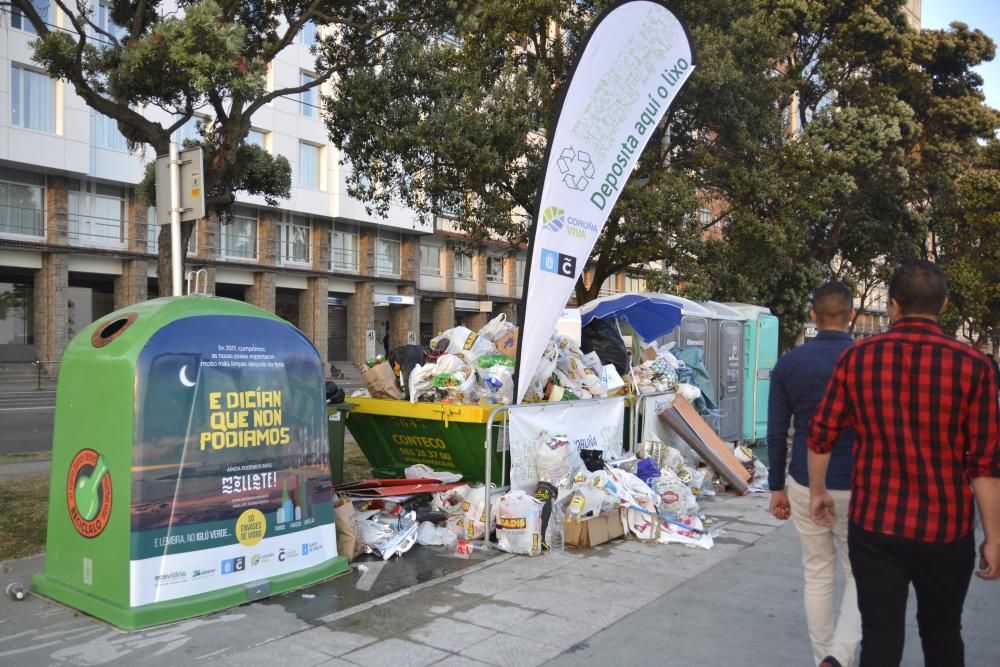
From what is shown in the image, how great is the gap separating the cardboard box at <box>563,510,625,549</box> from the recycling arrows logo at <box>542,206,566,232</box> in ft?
8.23

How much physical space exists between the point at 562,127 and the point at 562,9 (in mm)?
7772

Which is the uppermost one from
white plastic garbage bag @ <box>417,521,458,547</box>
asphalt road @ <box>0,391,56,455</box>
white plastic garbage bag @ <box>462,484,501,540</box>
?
white plastic garbage bag @ <box>462,484,501,540</box>

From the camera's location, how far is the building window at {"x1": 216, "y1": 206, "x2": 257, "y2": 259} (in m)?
32.0

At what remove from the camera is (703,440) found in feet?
30.6

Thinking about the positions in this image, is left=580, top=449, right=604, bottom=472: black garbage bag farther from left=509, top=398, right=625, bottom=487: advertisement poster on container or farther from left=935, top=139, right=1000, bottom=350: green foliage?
left=935, top=139, right=1000, bottom=350: green foliage

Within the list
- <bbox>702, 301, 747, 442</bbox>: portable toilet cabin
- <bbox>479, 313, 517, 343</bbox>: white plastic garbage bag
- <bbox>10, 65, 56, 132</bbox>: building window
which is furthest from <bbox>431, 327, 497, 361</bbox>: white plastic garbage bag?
<bbox>10, 65, 56, 132</bbox>: building window

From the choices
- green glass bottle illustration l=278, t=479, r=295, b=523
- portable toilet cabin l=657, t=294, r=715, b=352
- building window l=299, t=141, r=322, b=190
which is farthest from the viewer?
building window l=299, t=141, r=322, b=190

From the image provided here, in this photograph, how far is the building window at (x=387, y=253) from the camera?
3847cm

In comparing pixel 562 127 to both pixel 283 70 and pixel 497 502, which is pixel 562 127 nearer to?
pixel 497 502

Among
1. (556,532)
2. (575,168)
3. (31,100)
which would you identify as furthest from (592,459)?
(31,100)

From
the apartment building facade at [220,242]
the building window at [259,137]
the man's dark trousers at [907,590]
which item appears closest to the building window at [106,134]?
the apartment building facade at [220,242]

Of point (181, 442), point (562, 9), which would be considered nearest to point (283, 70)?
point (562, 9)

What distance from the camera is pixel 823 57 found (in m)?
19.4

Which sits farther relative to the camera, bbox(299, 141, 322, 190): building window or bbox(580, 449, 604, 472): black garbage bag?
bbox(299, 141, 322, 190): building window
